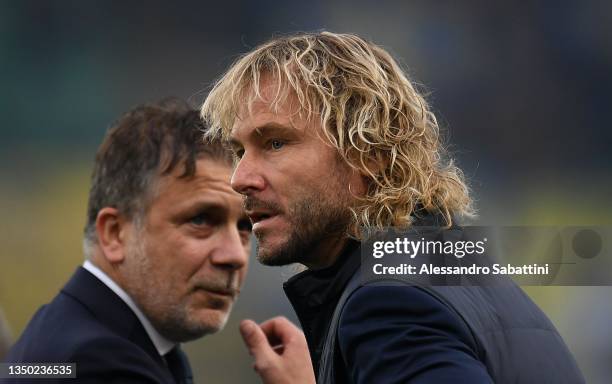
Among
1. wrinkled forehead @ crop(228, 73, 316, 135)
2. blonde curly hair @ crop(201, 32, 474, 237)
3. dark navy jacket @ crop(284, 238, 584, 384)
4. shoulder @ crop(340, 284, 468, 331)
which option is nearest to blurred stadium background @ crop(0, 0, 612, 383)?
blonde curly hair @ crop(201, 32, 474, 237)

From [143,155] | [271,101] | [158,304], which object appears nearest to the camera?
[271,101]

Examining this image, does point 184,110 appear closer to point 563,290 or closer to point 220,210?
point 220,210

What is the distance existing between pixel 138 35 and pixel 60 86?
533mm

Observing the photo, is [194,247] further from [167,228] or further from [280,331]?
[280,331]

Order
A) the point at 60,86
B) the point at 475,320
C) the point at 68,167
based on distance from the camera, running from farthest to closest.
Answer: the point at 60,86 < the point at 68,167 < the point at 475,320

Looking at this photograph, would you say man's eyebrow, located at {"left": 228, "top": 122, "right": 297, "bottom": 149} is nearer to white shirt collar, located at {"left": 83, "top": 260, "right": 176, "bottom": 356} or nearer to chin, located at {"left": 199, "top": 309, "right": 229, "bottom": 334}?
white shirt collar, located at {"left": 83, "top": 260, "right": 176, "bottom": 356}

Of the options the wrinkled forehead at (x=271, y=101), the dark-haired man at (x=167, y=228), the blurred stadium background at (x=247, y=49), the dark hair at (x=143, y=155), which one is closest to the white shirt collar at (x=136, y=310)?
the dark-haired man at (x=167, y=228)

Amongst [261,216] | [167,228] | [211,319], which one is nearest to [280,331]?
[211,319]

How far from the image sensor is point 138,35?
533 centimetres

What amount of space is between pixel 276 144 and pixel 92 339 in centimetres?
85

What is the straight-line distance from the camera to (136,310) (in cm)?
258

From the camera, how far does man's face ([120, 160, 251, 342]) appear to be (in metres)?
2.75

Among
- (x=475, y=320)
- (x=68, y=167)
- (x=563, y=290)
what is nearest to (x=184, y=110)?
(x=475, y=320)

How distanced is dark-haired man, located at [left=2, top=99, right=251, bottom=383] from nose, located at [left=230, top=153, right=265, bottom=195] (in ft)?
2.99
